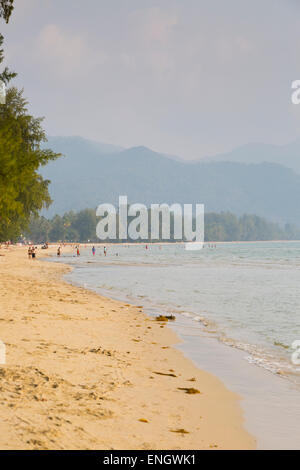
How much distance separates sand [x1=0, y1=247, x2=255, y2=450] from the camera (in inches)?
192

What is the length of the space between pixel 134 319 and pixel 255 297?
1048 cm

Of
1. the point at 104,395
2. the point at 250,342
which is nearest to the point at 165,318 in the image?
the point at 250,342

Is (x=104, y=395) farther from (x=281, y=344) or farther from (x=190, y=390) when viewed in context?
(x=281, y=344)

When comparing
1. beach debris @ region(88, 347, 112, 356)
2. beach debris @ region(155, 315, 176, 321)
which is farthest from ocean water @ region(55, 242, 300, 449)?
beach debris @ region(88, 347, 112, 356)

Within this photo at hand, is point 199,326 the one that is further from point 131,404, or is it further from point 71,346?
point 131,404

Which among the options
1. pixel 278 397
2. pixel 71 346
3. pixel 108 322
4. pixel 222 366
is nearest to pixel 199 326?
pixel 108 322

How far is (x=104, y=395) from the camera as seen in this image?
637 centimetres

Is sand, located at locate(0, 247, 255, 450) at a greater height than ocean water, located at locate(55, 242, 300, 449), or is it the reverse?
sand, located at locate(0, 247, 255, 450)

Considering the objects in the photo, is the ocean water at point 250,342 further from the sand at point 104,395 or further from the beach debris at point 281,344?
the sand at point 104,395

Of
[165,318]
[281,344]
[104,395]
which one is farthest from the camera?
[165,318]

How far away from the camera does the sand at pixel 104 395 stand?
4.87m

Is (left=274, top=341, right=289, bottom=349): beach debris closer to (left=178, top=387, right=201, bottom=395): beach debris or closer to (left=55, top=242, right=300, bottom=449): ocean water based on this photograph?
(left=55, top=242, right=300, bottom=449): ocean water

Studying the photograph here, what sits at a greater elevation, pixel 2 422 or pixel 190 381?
pixel 2 422
